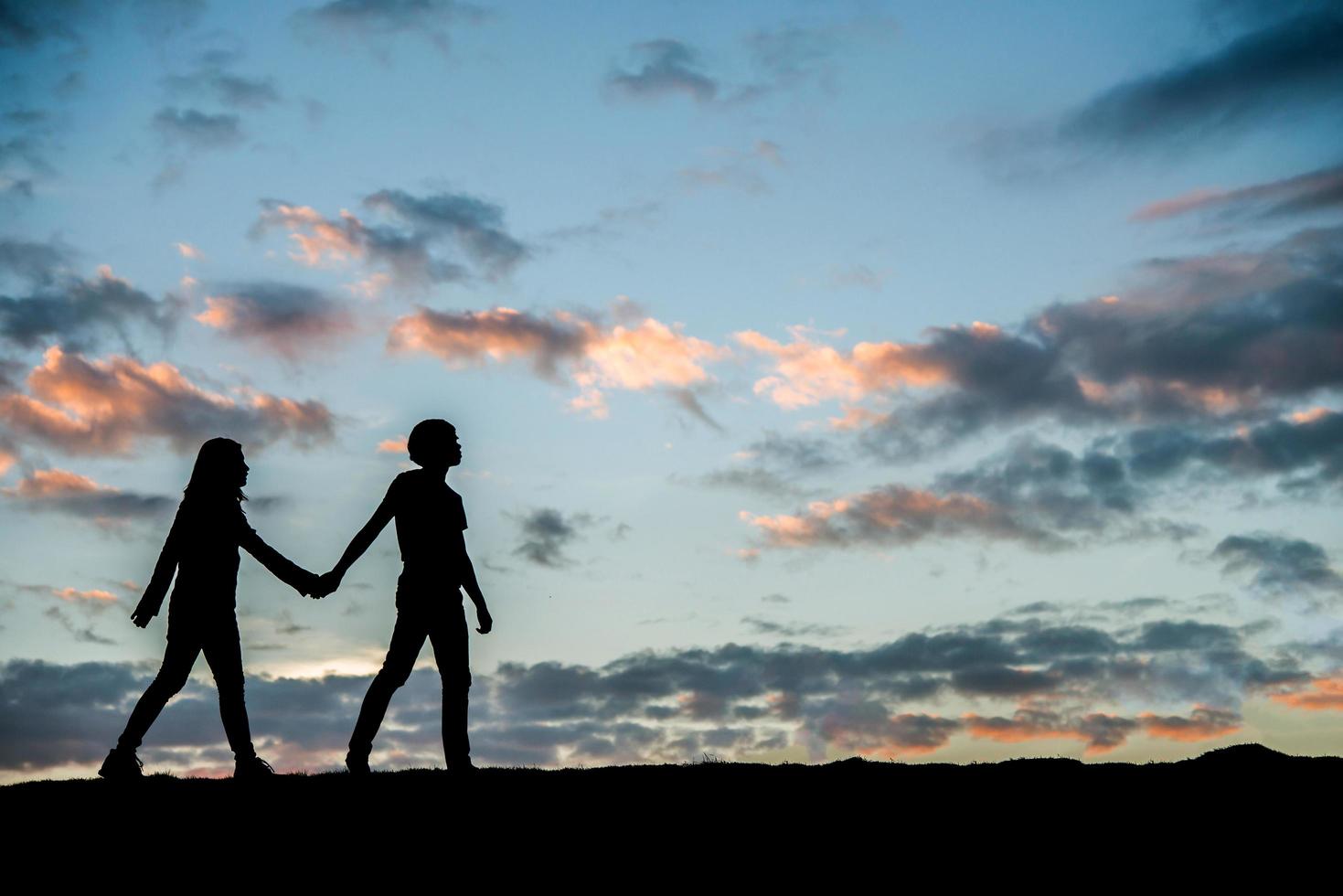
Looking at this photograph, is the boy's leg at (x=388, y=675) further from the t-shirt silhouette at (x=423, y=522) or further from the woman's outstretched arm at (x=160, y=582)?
the woman's outstretched arm at (x=160, y=582)

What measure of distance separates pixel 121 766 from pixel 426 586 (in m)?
3.46

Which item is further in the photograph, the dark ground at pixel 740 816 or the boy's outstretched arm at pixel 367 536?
the boy's outstretched arm at pixel 367 536


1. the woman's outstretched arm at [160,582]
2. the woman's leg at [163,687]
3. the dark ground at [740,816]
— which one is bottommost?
the dark ground at [740,816]

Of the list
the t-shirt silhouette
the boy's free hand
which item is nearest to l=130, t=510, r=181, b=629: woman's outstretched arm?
the boy's free hand

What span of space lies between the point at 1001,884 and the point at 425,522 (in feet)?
21.1

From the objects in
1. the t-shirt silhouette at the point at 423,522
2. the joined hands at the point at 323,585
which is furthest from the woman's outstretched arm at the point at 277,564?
the t-shirt silhouette at the point at 423,522

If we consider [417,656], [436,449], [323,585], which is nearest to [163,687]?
[323,585]

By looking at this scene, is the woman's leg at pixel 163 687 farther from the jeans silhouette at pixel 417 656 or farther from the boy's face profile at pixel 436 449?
the boy's face profile at pixel 436 449

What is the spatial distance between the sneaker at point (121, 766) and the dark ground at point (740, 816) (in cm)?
14

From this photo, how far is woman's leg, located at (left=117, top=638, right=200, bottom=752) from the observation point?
43.9 ft

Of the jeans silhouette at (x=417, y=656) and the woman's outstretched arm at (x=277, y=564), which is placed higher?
the woman's outstretched arm at (x=277, y=564)

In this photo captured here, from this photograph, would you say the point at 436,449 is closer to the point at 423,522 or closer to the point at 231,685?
the point at 423,522

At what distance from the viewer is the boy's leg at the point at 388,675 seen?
43.9 feet

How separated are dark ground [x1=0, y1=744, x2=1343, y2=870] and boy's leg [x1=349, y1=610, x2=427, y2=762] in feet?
1.32
